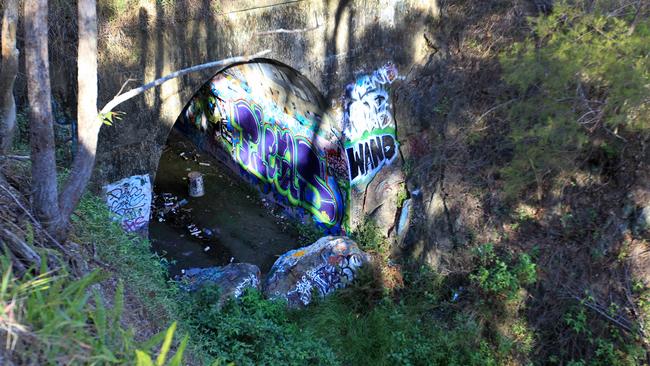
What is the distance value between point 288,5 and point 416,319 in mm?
5340

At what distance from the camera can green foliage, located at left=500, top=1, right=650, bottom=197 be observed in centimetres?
586

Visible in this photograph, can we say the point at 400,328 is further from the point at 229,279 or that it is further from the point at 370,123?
the point at 370,123

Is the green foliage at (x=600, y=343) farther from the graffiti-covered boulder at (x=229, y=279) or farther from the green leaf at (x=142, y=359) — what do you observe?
the green leaf at (x=142, y=359)

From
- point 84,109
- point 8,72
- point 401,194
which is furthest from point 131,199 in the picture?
point 401,194

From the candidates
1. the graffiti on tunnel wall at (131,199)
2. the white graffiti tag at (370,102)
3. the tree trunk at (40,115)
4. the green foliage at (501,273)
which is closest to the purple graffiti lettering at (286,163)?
the white graffiti tag at (370,102)

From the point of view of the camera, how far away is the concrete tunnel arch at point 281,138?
404 inches

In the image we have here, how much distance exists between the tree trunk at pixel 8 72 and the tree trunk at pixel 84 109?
2.47ft

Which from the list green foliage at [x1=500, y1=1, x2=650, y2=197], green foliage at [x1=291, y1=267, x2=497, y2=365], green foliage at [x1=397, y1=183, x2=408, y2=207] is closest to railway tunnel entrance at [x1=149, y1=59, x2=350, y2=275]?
green foliage at [x1=397, y1=183, x2=408, y2=207]

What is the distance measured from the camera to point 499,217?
8.26 metres

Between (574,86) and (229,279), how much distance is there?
17.8 feet

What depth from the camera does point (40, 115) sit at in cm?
463

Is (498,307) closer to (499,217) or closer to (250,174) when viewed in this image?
(499,217)

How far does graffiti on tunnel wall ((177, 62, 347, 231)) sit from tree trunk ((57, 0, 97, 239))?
499 cm

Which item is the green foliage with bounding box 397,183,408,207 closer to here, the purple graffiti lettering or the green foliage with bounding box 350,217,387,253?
the green foliage with bounding box 350,217,387,253
